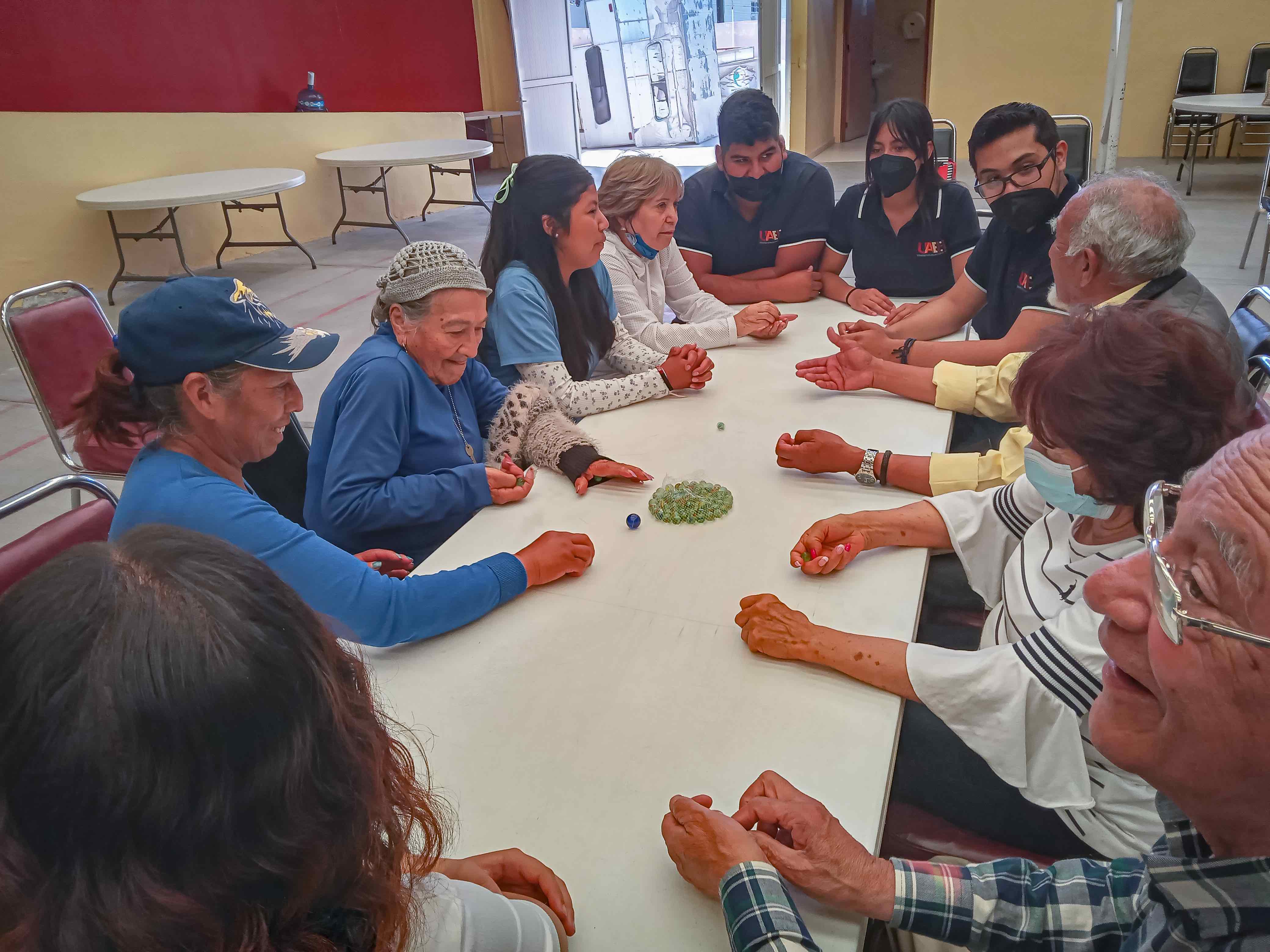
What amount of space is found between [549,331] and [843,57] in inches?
470

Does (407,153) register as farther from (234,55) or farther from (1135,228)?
(1135,228)

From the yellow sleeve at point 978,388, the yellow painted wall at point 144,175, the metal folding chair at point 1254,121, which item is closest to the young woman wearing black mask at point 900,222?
the yellow sleeve at point 978,388

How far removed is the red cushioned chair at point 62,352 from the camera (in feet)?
8.41

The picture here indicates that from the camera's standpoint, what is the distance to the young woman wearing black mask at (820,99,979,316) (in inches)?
126

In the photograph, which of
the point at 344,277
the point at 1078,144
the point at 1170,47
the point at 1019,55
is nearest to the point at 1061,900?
the point at 1078,144

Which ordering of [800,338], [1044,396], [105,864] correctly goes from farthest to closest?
[800,338], [1044,396], [105,864]

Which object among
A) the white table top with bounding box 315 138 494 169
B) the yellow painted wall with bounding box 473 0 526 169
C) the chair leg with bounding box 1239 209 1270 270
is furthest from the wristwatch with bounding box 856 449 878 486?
the yellow painted wall with bounding box 473 0 526 169

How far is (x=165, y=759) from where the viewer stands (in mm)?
591

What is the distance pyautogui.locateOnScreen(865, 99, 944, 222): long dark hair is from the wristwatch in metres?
1.66

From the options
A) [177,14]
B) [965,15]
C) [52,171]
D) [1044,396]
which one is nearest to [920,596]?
[1044,396]

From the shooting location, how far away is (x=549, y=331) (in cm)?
253

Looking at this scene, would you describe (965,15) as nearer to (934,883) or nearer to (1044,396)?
(1044,396)

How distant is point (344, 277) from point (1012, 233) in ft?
19.1

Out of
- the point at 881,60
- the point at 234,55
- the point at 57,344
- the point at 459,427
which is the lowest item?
the point at 459,427
